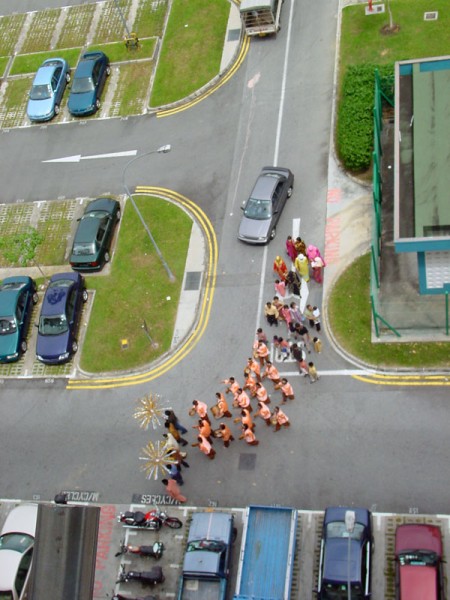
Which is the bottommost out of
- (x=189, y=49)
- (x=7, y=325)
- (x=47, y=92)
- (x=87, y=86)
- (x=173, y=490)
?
(x=173, y=490)

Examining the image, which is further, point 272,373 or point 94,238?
point 94,238

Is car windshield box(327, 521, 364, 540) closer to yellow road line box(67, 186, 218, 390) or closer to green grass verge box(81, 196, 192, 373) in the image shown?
yellow road line box(67, 186, 218, 390)

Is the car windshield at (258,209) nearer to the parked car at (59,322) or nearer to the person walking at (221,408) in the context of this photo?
the parked car at (59,322)

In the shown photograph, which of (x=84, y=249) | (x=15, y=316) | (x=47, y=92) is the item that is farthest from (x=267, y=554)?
(x=47, y=92)

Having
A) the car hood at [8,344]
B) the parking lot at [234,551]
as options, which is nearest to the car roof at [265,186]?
the car hood at [8,344]

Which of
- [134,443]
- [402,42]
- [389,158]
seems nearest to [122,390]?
[134,443]

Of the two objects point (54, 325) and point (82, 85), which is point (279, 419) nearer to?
point (54, 325)

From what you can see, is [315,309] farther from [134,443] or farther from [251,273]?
[134,443]
